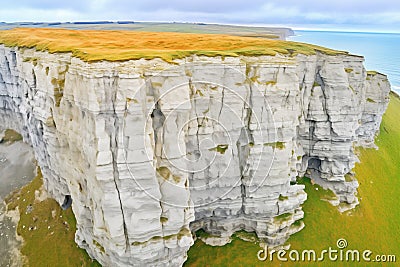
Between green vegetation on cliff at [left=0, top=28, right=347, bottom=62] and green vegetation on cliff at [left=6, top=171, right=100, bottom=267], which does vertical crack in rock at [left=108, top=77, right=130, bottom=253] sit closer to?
green vegetation on cliff at [left=0, top=28, right=347, bottom=62]

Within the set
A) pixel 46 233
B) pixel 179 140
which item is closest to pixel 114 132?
pixel 179 140

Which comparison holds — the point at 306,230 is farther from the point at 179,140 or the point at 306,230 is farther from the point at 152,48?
the point at 152,48

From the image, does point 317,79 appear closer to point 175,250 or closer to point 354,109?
point 354,109

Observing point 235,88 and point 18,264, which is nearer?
point 235,88

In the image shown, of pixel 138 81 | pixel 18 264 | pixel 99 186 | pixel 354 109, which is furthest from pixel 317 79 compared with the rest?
pixel 18 264

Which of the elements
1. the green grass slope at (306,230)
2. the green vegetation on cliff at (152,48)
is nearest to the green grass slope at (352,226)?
the green grass slope at (306,230)

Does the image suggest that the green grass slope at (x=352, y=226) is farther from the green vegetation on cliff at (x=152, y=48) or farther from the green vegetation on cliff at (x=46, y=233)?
the green vegetation on cliff at (x=152, y=48)
